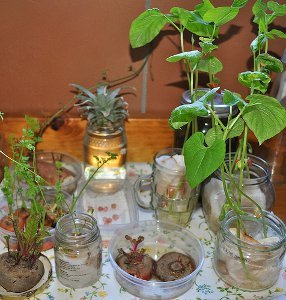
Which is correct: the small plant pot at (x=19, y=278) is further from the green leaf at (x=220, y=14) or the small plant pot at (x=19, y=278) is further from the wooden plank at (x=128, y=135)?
the green leaf at (x=220, y=14)

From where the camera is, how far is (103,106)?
91cm

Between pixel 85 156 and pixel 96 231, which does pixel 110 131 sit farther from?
pixel 96 231

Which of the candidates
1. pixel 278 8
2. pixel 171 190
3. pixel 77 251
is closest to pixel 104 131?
pixel 171 190

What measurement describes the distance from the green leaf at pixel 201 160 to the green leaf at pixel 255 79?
90mm

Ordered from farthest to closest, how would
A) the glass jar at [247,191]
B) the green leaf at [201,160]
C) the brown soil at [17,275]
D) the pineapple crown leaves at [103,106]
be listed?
the pineapple crown leaves at [103,106]
the glass jar at [247,191]
the brown soil at [17,275]
the green leaf at [201,160]

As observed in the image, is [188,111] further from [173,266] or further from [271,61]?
[173,266]

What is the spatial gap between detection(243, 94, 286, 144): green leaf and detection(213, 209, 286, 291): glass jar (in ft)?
0.57

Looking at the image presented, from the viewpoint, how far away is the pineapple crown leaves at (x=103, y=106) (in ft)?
2.99

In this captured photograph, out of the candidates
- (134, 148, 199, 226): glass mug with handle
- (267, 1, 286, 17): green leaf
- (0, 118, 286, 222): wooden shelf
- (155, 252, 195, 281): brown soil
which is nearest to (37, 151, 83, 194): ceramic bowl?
(0, 118, 286, 222): wooden shelf

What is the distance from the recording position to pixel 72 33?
3.06ft

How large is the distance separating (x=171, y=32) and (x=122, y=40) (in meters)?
0.10

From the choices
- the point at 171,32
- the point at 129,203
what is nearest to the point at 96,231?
the point at 129,203

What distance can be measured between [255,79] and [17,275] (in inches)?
17.3

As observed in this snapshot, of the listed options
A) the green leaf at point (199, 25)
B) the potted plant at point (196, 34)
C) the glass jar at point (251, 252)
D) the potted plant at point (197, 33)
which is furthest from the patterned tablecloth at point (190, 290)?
the green leaf at point (199, 25)
